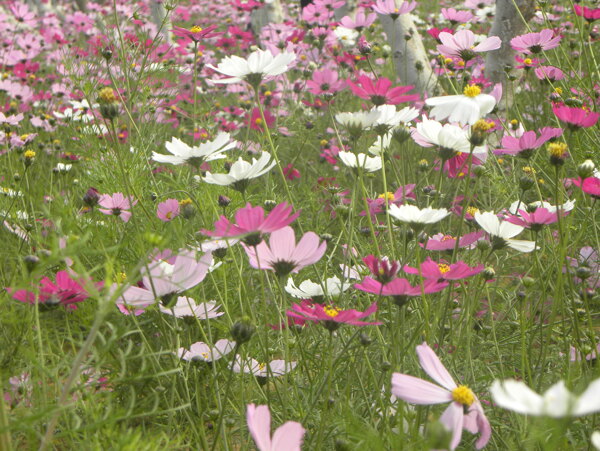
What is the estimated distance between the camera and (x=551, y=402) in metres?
0.38

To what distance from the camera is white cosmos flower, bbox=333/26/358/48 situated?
309 centimetres

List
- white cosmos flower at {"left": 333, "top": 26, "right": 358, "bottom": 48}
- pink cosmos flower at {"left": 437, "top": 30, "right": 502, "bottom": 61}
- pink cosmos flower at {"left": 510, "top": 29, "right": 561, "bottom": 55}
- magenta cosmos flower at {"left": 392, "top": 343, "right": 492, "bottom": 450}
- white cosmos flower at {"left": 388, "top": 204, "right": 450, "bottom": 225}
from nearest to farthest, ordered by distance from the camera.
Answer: magenta cosmos flower at {"left": 392, "top": 343, "right": 492, "bottom": 450} → white cosmos flower at {"left": 388, "top": 204, "right": 450, "bottom": 225} → pink cosmos flower at {"left": 437, "top": 30, "right": 502, "bottom": 61} → pink cosmos flower at {"left": 510, "top": 29, "right": 561, "bottom": 55} → white cosmos flower at {"left": 333, "top": 26, "right": 358, "bottom": 48}

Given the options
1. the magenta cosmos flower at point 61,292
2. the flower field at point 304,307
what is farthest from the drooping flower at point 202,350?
the magenta cosmos flower at point 61,292

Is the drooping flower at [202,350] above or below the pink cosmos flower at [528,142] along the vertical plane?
below

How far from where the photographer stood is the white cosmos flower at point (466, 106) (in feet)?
2.59

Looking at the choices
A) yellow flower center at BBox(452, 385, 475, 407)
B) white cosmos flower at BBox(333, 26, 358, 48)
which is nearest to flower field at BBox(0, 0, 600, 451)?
yellow flower center at BBox(452, 385, 475, 407)

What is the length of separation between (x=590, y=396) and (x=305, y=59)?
2918 mm

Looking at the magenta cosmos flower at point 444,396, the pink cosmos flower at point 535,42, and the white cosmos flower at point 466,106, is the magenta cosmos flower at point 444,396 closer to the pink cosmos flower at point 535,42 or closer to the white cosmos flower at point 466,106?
the white cosmos flower at point 466,106

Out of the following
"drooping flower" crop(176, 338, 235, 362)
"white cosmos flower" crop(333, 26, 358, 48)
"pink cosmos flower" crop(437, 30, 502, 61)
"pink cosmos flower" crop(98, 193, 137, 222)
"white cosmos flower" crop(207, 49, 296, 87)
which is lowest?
"white cosmos flower" crop(333, 26, 358, 48)

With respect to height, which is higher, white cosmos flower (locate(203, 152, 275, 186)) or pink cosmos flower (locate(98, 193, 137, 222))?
white cosmos flower (locate(203, 152, 275, 186))

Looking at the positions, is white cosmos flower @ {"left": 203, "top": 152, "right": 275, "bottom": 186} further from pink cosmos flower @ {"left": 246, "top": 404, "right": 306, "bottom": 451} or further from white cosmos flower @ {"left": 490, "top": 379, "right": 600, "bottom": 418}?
white cosmos flower @ {"left": 490, "top": 379, "right": 600, "bottom": 418}

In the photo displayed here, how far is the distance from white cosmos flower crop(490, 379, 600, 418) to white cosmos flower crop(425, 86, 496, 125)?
1.48 ft

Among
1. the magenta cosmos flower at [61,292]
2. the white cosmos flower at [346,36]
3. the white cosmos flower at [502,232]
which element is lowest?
the white cosmos flower at [346,36]

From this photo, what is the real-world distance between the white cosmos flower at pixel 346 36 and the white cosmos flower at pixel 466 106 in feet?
7.55
